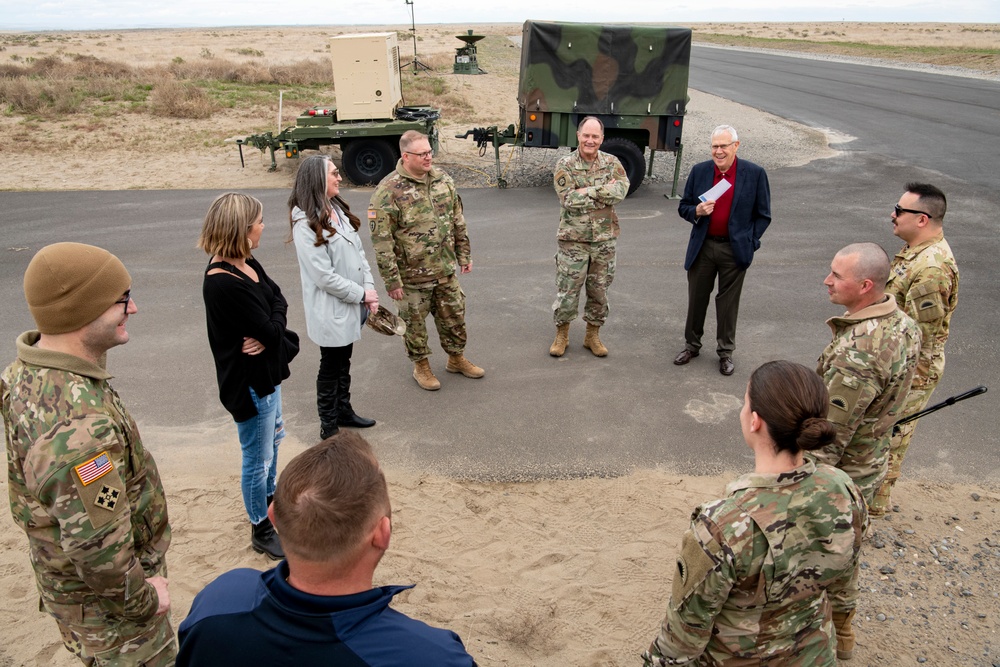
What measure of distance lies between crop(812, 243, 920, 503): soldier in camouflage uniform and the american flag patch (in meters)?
2.62

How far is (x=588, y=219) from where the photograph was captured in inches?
211

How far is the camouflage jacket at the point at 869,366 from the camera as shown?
9.05 feet

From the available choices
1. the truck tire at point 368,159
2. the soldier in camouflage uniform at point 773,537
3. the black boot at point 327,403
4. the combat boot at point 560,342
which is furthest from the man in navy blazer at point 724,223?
the truck tire at point 368,159

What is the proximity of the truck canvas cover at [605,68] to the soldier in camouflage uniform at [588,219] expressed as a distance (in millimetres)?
6073

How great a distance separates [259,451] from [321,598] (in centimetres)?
226

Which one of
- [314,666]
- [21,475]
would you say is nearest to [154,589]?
[21,475]

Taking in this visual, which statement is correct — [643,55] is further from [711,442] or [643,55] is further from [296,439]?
[296,439]

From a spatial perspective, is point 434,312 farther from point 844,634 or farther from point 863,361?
point 844,634

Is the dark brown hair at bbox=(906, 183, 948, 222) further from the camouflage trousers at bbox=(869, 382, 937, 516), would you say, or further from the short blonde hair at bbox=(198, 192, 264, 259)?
the short blonde hair at bbox=(198, 192, 264, 259)

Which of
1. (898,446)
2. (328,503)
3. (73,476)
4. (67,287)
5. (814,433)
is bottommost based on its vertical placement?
(898,446)

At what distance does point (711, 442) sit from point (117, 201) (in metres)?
10.3

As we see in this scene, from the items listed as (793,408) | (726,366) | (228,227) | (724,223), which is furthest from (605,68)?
(793,408)

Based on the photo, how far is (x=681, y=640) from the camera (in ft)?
6.83

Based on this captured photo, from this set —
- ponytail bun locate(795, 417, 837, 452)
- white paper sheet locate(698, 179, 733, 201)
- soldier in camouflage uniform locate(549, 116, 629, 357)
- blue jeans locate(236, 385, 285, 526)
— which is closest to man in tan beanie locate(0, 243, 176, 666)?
blue jeans locate(236, 385, 285, 526)
